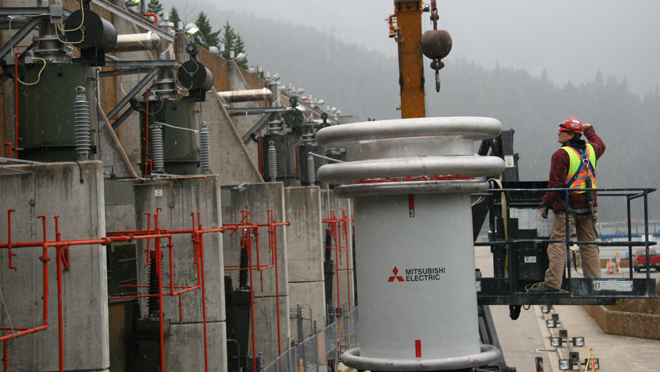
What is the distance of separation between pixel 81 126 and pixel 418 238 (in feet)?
26.2

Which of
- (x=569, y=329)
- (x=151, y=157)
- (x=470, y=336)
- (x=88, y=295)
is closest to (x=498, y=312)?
(x=569, y=329)

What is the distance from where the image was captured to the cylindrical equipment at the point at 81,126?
11609 mm

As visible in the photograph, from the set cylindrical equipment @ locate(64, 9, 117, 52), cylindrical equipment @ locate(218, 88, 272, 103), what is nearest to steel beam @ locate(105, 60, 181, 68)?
cylindrical equipment @ locate(64, 9, 117, 52)

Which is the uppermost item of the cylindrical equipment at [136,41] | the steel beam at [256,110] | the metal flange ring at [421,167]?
the cylindrical equipment at [136,41]

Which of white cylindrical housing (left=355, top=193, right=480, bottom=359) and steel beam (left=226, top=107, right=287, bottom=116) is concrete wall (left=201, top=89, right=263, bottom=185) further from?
white cylindrical housing (left=355, top=193, right=480, bottom=359)

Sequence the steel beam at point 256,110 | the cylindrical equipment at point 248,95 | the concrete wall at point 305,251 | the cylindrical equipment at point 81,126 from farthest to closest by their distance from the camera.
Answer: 1. the cylindrical equipment at point 248,95
2. the steel beam at point 256,110
3. the concrete wall at point 305,251
4. the cylindrical equipment at point 81,126

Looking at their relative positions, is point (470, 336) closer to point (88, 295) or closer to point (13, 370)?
point (88, 295)

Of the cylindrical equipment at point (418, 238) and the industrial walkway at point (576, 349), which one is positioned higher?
the cylindrical equipment at point (418, 238)

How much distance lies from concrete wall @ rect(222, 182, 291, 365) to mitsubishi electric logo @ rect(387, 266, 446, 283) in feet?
61.1

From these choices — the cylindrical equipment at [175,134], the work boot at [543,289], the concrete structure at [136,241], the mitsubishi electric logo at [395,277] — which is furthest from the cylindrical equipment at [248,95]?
the mitsubishi electric logo at [395,277]

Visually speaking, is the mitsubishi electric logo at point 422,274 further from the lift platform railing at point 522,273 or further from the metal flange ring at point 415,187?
the lift platform railing at point 522,273

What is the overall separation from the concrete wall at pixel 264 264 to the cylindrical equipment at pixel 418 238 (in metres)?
18.5

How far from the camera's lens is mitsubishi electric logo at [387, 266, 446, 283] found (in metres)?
5.12

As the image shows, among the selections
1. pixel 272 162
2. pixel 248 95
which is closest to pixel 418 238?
pixel 272 162
